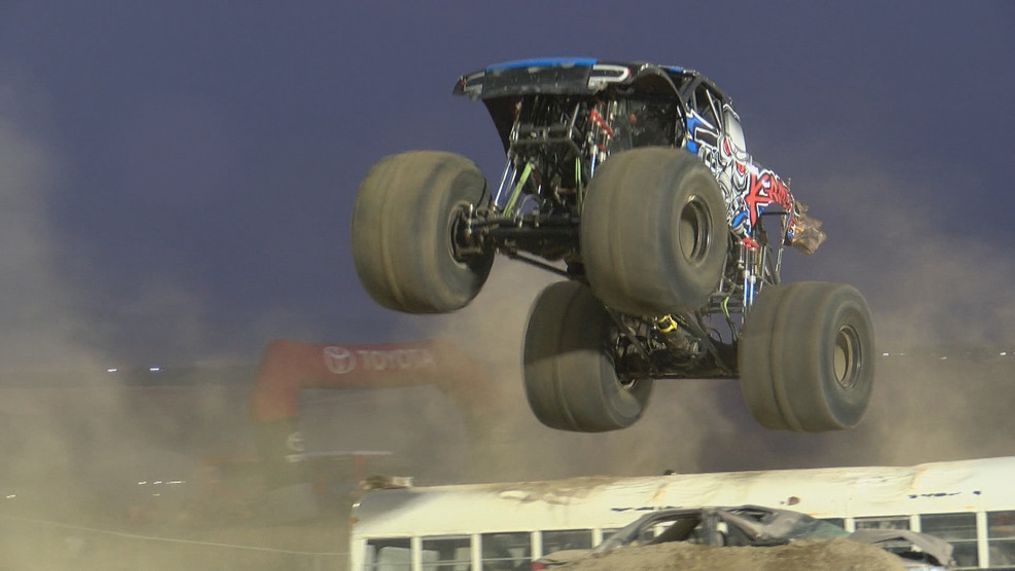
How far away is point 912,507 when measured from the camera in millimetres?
12570

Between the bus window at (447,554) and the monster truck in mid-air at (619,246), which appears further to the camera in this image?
the bus window at (447,554)

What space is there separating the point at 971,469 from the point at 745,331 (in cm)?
287

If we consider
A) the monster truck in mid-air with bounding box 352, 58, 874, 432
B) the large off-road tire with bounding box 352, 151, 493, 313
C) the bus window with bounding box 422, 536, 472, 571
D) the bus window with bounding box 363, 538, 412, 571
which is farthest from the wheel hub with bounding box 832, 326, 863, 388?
the bus window with bounding box 363, 538, 412, 571

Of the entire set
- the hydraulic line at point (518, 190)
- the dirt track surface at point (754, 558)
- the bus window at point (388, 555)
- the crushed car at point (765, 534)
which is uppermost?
the hydraulic line at point (518, 190)

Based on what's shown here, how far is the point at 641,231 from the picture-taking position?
911 cm

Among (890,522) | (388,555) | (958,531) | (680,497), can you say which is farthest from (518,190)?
(388,555)

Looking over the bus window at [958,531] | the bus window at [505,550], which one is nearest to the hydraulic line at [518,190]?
the bus window at [505,550]

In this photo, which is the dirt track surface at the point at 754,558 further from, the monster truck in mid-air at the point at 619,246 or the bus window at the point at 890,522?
the bus window at the point at 890,522

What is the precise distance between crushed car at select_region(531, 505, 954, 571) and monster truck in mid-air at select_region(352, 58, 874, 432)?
1.30 meters

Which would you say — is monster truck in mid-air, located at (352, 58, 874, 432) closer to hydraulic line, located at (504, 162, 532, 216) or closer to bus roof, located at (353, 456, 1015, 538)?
hydraulic line, located at (504, 162, 532, 216)

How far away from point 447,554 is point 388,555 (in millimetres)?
629

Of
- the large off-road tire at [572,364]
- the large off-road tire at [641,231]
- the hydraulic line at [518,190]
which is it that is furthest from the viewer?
the large off-road tire at [572,364]

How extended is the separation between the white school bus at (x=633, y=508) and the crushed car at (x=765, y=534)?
272 cm

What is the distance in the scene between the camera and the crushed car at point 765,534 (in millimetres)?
9306
